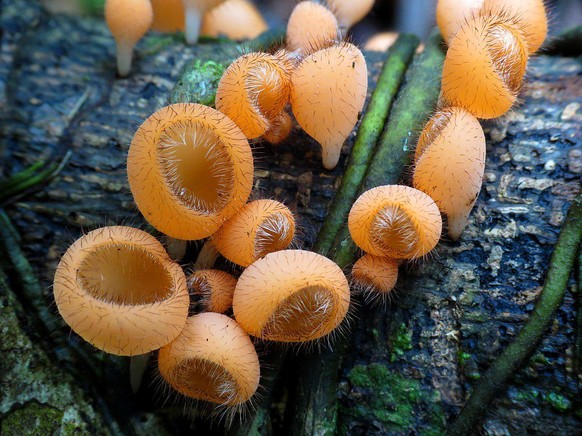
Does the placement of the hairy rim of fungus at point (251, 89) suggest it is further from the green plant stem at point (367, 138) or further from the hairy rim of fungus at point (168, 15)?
the hairy rim of fungus at point (168, 15)

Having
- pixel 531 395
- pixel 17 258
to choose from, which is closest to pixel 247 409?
pixel 531 395

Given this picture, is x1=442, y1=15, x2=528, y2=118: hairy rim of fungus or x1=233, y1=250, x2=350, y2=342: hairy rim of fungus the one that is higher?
x1=442, y1=15, x2=528, y2=118: hairy rim of fungus

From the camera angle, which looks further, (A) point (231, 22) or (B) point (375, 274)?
(A) point (231, 22)

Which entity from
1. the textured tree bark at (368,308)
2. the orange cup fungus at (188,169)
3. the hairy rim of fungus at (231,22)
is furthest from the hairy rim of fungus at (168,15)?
the orange cup fungus at (188,169)

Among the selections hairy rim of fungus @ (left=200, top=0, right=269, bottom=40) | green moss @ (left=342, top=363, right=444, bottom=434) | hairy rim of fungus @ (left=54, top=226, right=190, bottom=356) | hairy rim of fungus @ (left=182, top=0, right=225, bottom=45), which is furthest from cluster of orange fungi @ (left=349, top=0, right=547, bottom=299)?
hairy rim of fungus @ (left=200, top=0, right=269, bottom=40)

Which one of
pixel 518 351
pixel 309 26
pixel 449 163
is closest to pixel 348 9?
pixel 309 26

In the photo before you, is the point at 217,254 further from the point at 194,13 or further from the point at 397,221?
the point at 194,13

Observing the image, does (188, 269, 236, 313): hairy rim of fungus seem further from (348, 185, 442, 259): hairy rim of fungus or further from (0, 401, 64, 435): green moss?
(0, 401, 64, 435): green moss

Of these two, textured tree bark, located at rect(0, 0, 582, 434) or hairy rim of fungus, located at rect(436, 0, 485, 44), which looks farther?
hairy rim of fungus, located at rect(436, 0, 485, 44)

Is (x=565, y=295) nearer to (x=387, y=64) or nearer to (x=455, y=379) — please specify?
(x=455, y=379)
